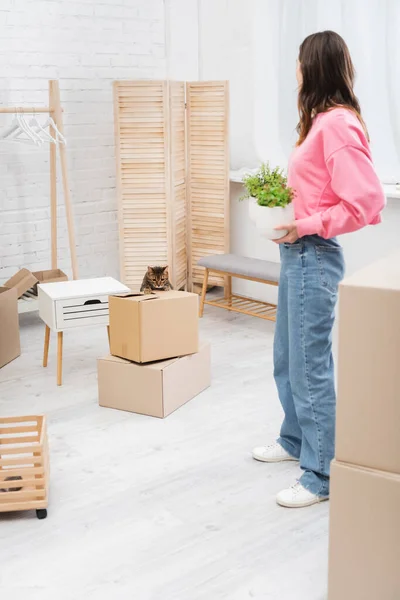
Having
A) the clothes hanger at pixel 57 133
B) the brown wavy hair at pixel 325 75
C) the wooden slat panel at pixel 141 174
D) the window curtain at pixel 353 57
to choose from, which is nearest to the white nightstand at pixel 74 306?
the clothes hanger at pixel 57 133

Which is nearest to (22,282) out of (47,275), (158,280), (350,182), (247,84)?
(47,275)

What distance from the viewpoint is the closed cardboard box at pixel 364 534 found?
1.57 metres

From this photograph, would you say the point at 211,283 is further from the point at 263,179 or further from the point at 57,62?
the point at 263,179

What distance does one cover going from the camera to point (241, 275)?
459 centimetres

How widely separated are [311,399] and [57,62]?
126 inches

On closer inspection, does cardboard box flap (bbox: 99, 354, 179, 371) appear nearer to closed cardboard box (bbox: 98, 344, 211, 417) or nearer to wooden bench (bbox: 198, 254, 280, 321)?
closed cardboard box (bbox: 98, 344, 211, 417)

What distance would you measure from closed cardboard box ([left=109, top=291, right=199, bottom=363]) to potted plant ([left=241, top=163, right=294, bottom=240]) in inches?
38.3

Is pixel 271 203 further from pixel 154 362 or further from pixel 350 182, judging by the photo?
pixel 154 362

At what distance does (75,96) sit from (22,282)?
1.34 m

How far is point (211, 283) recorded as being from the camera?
512 centimetres

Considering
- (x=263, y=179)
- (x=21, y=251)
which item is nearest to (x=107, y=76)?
(x=21, y=251)

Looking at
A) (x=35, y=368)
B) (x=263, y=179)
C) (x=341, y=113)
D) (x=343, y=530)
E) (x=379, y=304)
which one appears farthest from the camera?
(x=35, y=368)

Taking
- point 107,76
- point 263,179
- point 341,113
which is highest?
point 107,76

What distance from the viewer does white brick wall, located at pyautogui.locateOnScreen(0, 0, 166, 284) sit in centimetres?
463
